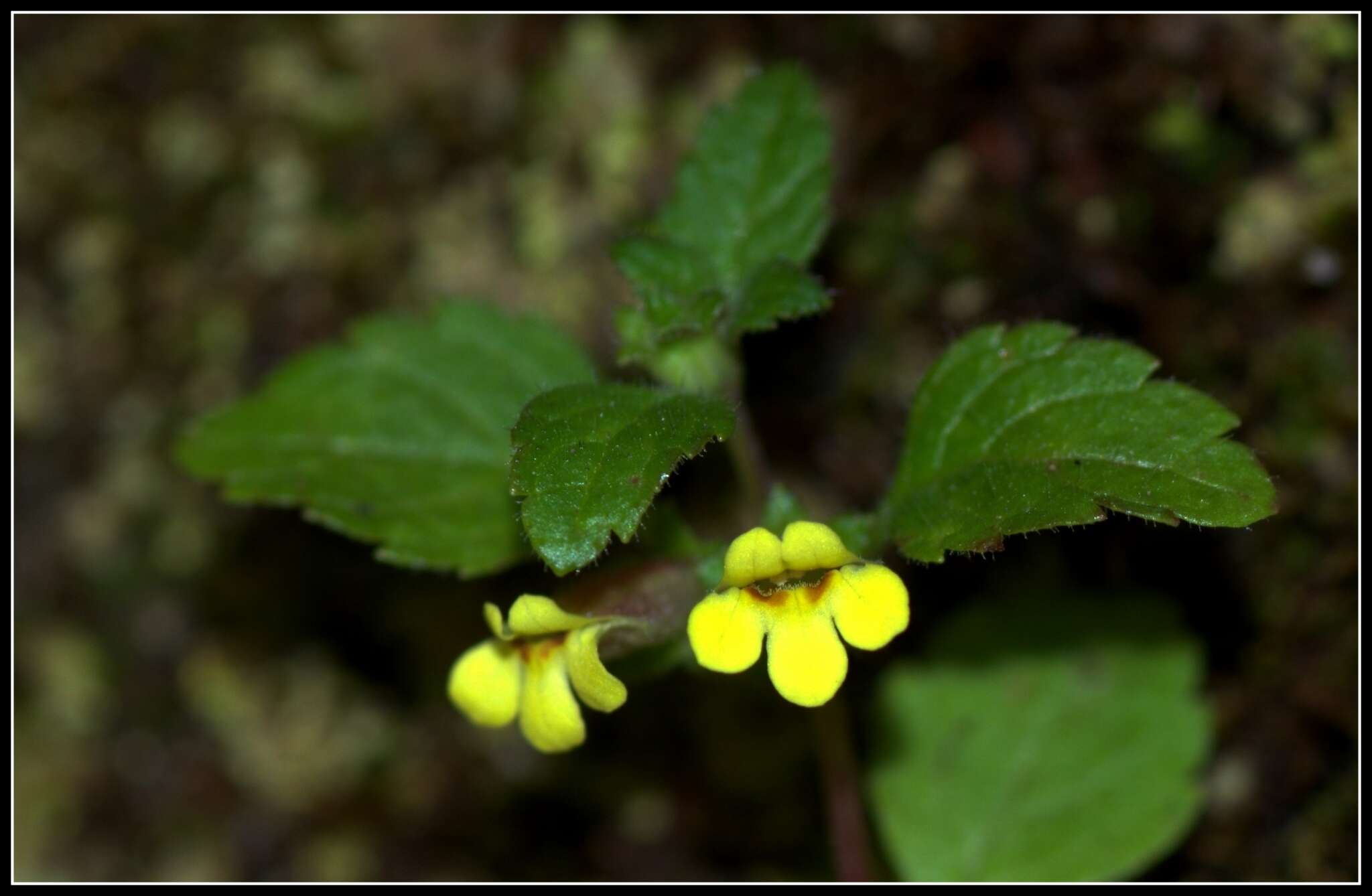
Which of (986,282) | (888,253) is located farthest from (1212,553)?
(888,253)

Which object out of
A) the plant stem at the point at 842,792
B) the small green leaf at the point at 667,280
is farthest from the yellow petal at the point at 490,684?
the plant stem at the point at 842,792

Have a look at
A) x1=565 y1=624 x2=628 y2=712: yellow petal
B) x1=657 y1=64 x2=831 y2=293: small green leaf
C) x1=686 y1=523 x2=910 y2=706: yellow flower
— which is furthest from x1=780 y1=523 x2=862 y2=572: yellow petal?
x1=657 y1=64 x2=831 y2=293: small green leaf

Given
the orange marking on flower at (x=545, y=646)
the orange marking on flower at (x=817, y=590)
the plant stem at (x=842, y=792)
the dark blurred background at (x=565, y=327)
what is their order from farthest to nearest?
the dark blurred background at (x=565, y=327)
the plant stem at (x=842, y=792)
the orange marking on flower at (x=545, y=646)
the orange marking on flower at (x=817, y=590)

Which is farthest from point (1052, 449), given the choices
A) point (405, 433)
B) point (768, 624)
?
point (405, 433)

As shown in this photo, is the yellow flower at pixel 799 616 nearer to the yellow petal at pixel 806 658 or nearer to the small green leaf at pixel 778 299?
the yellow petal at pixel 806 658

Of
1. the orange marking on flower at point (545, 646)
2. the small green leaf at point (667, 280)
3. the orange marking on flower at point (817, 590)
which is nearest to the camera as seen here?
the orange marking on flower at point (817, 590)

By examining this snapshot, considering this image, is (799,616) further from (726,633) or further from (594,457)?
(594,457)
